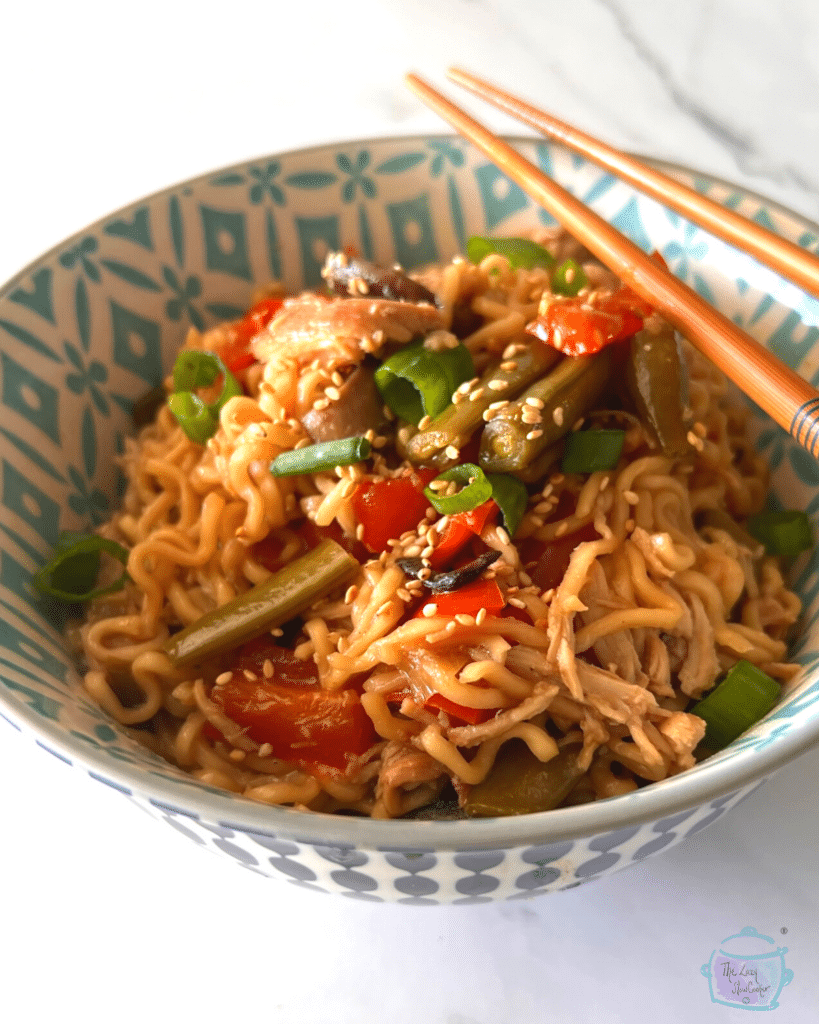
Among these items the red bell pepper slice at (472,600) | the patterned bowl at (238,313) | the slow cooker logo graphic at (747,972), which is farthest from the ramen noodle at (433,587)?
the slow cooker logo graphic at (747,972)

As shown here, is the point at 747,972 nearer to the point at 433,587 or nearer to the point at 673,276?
the point at 433,587

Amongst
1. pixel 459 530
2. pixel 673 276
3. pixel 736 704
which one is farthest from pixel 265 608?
pixel 673 276

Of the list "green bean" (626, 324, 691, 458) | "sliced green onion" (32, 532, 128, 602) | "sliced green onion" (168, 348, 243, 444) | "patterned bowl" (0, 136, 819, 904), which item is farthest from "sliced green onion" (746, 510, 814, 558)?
"sliced green onion" (32, 532, 128, 602)

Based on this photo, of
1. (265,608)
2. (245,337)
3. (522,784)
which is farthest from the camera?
(245,337)

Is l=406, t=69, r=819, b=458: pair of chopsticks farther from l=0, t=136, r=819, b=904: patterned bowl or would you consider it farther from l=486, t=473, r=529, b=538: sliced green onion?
l=486, t=473, r=529, b=538: sliced green onion

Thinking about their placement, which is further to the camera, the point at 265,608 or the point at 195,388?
the point at 195,388

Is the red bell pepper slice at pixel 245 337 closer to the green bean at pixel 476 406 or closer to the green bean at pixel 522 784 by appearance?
the green bean at pixel 476 406
